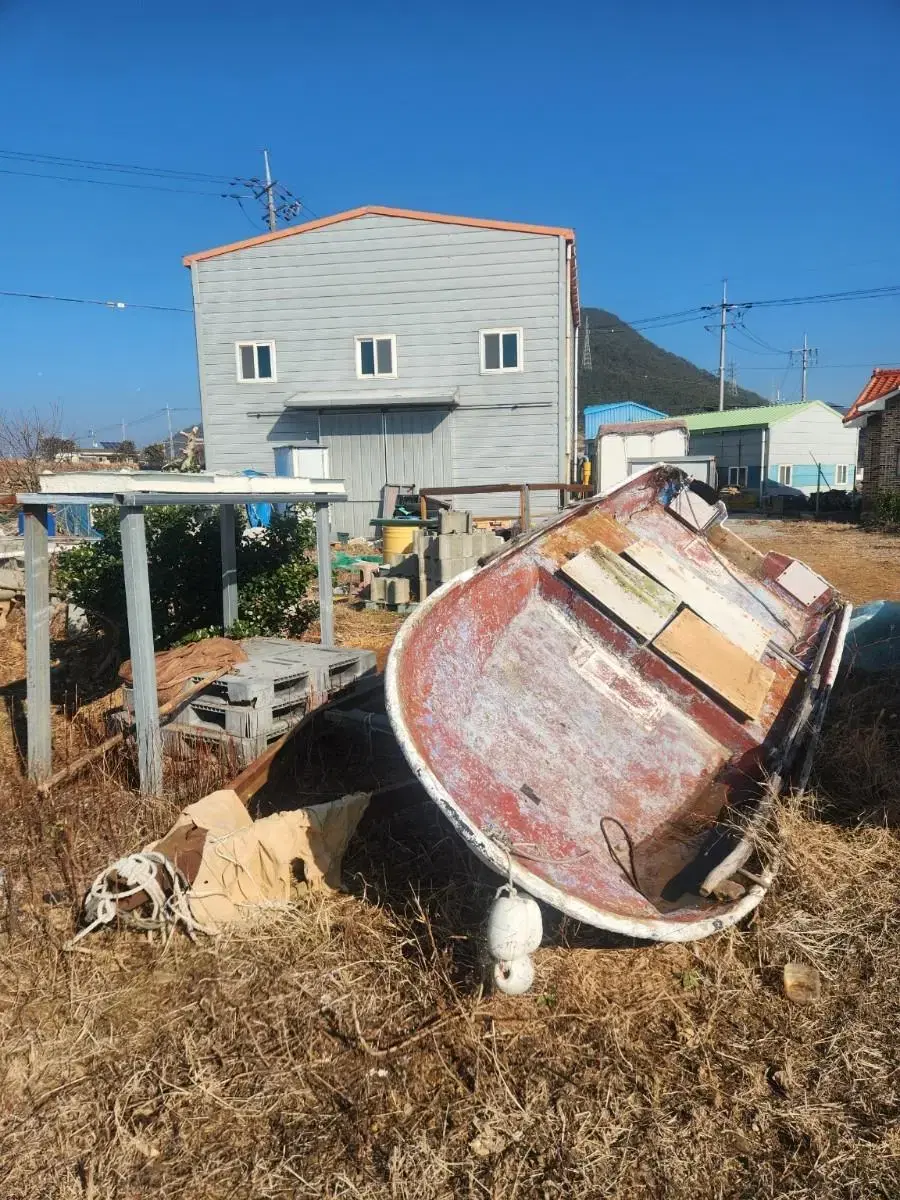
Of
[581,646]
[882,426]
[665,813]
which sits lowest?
[665,813]

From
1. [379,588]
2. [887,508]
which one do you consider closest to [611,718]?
[379,588]

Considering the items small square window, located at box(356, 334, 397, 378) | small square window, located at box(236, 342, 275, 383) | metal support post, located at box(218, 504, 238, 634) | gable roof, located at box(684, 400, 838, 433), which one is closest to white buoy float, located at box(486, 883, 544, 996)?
metal support post, located at box(218, 504, 238, 634)

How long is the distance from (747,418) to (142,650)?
40.1 meters

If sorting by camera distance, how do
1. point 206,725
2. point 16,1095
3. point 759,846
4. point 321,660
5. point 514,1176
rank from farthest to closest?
point 321,660, point 206,725, point 759,846, point 16,1095, point 514,1176

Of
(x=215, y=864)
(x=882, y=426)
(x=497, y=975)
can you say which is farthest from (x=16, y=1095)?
(x=882, y=426)

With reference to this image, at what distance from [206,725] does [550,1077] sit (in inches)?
131

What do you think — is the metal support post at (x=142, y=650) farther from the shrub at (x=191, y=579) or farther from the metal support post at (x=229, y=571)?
the shrub at (x=191, y=579)

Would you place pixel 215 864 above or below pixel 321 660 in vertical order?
below

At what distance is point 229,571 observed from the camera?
287 inches

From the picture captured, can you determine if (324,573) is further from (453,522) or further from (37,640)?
(453,522)

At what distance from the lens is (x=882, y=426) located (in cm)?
2295

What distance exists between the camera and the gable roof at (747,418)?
36281 mm

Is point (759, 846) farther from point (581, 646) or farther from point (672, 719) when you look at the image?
point (581, 646)

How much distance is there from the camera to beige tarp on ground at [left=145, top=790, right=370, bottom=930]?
3691mm
